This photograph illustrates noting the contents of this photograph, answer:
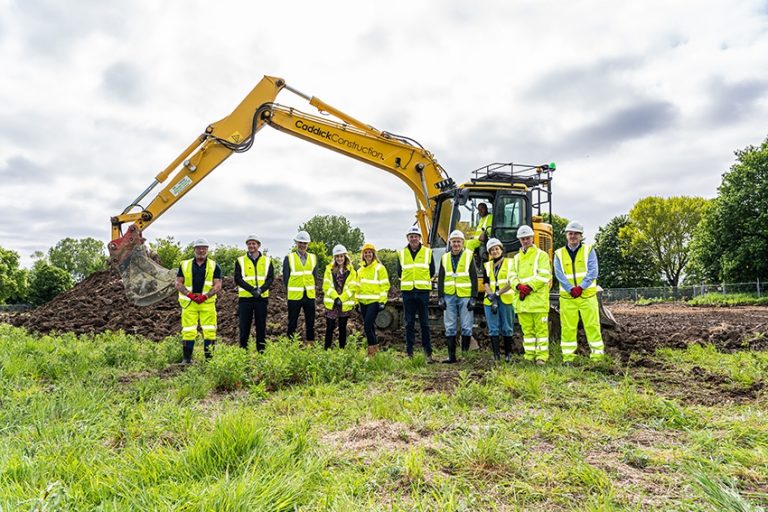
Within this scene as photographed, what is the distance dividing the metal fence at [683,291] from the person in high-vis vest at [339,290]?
19.4 m

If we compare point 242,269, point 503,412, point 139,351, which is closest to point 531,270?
point 503,412

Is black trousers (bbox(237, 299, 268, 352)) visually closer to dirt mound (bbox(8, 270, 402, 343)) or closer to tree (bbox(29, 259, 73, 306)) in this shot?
dirt mound (bbox(8, 270, 402, 343))

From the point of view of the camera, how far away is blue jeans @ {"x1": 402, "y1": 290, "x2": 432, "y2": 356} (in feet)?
24.7

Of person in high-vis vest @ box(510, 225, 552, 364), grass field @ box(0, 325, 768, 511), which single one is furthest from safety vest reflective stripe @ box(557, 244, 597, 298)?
grass field @ box(0, 325, 768, 511)

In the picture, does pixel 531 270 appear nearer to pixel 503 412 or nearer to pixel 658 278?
pixel 503 412

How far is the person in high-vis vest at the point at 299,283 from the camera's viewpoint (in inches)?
305

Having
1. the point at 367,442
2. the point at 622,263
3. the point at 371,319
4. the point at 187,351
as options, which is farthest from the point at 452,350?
the point at 622,263

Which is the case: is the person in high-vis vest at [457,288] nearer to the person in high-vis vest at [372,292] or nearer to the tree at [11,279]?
the person in high-vis vest at [372,292]

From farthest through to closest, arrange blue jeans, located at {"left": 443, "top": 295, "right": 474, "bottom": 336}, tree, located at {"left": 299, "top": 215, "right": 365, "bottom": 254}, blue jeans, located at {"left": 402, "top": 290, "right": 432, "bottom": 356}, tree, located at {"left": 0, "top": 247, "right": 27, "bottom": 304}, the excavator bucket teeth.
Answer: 1. tree, located at {"left": 299, "top": 215, "right": 365, "bottom": 254}
2. tree, located at {"left": 0, "top": 247, "right": 27, "bottom": 304}
3. the excavator bucket teeth
4. blue jeans, located at {"left": 402, "top": 290, "right": 432, "bottom": 356}
5. blue jeans, located at {"left": 443, "top": 295, "right": 474, "bottom": 336}

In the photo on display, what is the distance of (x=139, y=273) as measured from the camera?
11.7 meters

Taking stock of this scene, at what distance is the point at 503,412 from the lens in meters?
4.34

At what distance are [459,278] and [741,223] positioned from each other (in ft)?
Result: 95.9

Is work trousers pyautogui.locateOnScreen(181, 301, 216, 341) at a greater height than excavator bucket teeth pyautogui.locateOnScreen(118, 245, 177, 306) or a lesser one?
lesser

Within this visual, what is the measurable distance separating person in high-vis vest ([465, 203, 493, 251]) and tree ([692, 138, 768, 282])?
26231 millimetres
